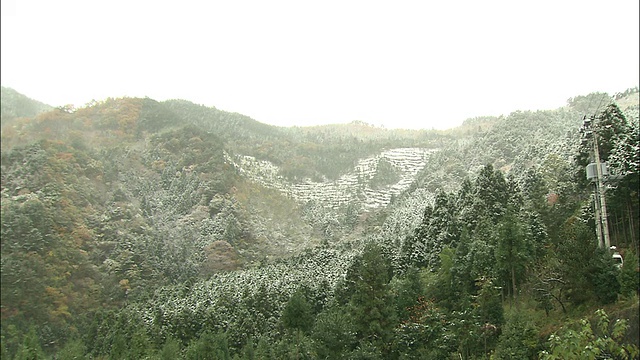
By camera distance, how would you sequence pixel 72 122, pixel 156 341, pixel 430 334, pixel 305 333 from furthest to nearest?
pixel 72 122
pixel 156 341
pixel 305 333
pixel 430 334

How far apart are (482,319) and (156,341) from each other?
32768mm

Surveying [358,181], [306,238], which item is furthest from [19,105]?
[306,238]

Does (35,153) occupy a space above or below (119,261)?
above

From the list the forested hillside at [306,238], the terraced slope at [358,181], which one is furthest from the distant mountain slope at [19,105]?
the terraced slope at [358,181]

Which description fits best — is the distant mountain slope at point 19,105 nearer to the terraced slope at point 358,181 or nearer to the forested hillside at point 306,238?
the forested hillside at point 306,238

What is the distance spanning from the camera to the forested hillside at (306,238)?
31.2 meters

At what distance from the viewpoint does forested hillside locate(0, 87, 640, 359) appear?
102 ft

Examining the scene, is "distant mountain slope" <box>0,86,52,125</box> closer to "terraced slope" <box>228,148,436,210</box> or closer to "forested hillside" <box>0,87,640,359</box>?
"forested hillside" <box>0,87,640,359</box>

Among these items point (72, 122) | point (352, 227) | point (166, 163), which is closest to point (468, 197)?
point (352, 227)

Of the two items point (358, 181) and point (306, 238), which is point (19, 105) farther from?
point (306, 238)

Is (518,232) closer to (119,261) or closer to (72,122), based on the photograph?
(119,261)

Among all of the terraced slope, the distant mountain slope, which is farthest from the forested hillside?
the distant mountain slope

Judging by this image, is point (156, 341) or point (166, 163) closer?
A: point (156, 341)

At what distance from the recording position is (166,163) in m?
133
